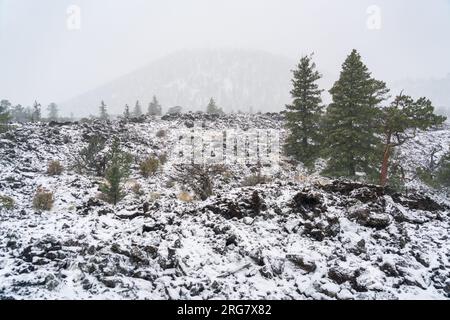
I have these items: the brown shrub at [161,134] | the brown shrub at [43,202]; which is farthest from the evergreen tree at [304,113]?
the brown shrub at [43,202]

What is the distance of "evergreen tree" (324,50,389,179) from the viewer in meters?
18.5

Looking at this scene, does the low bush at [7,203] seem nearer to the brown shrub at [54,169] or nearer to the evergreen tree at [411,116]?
the brown shrub at [54,169]

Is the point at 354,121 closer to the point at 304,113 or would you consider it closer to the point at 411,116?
the point at 411,116

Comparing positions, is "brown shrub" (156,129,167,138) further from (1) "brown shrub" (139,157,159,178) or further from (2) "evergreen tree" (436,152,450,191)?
(2) "evergreen tree" (436,152,450,191)

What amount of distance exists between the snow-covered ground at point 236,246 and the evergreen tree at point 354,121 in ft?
23.2

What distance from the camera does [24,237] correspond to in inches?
334

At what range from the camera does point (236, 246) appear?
8.80m

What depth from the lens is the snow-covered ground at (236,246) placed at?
7.19m

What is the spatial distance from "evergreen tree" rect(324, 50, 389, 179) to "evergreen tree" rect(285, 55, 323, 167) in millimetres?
3885

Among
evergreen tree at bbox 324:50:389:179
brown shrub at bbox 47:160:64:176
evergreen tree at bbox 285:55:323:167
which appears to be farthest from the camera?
evergreen tree at bbox 285:55:323:167

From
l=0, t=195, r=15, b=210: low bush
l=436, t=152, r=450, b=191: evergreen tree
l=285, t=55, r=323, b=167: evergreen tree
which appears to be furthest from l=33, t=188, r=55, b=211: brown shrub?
l=436, t=152, r=450, b=191: evergreen tree

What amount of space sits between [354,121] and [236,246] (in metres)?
13.8

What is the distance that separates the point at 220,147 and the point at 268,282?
1737cm

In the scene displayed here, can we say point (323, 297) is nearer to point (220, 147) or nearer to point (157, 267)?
point (157, 267)
